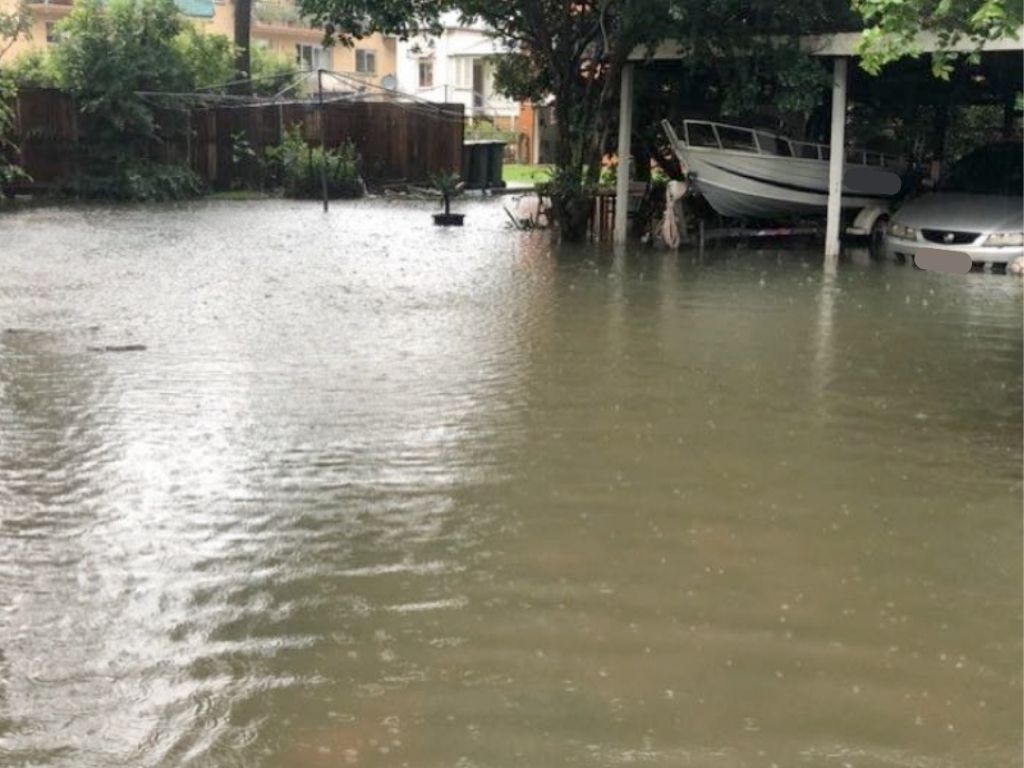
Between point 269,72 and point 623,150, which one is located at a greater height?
point 269,72

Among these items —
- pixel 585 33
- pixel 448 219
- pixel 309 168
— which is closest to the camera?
pixel 585 33

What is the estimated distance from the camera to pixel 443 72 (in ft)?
184

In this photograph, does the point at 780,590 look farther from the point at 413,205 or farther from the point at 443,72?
the point at 443,72

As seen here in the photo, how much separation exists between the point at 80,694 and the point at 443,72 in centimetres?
5406

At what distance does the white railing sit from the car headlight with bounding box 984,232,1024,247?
3848 mm

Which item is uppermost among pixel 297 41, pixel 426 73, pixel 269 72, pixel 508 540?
pixel 297 41

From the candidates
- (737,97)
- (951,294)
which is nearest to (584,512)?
(951,294)

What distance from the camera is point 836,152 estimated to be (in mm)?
17125

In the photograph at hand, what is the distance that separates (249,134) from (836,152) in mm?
16588

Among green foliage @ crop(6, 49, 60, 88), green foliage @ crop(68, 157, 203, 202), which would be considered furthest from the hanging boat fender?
green foliage @ crop(6, 49, 60, 88)

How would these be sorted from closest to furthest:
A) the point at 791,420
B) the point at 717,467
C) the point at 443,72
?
the point at 717,467, the point at 791,420, the point at 443,72

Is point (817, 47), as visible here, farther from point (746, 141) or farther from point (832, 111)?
point (746, 141)

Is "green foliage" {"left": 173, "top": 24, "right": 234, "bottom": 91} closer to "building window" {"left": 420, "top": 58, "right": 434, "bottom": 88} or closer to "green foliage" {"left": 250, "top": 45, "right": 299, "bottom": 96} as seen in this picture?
"green foliage" {"left": 250, "top": 45, "right": 299, "bottom": 96}

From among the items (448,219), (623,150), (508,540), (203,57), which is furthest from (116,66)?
(508,540)
